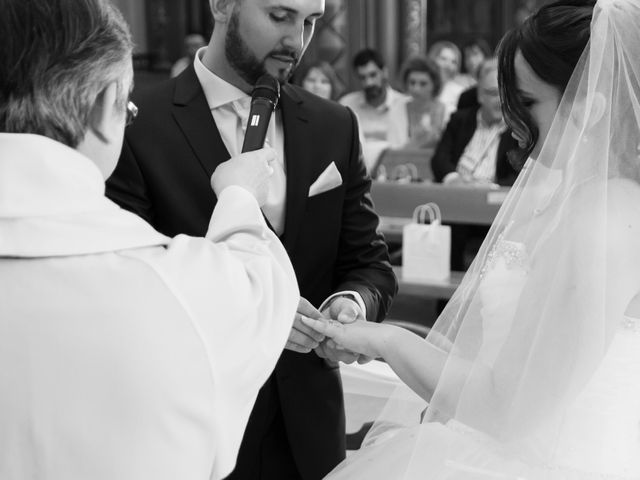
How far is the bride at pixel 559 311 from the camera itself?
5.01ft

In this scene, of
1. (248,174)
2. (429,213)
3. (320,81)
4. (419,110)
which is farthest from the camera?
(320,81)

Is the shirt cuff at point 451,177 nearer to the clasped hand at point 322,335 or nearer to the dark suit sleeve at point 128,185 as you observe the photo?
the clasped hand at point 322,335

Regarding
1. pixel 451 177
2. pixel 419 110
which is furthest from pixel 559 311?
pixel 419 110

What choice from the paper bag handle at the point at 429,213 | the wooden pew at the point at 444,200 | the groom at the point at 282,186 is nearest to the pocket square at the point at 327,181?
the groom at the point at 282,186

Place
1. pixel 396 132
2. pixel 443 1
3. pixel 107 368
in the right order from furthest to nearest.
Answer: pixel 443 1 → pixel 396 132 → pixel 107 368

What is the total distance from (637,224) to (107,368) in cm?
98

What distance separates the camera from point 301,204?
78.2 inches

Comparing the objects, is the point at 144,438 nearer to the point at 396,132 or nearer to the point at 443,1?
the point at 396,132

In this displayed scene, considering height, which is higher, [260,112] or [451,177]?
[260,112]

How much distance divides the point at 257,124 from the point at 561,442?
0.82 m

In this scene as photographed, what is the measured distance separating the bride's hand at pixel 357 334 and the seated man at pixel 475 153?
11.6 ft

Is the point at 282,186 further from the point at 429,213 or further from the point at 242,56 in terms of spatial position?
the point at 429,213

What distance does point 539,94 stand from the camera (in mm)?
1650

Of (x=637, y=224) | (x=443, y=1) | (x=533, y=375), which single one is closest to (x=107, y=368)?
(x=533, y=375)
